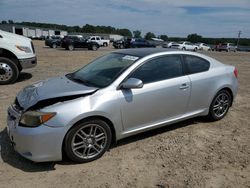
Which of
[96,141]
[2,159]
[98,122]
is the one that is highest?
[98,122]

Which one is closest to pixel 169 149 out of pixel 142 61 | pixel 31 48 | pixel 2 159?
pixel 142 61

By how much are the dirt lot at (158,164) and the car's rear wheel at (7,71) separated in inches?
145

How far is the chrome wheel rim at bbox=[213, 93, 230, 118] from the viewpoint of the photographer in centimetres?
543

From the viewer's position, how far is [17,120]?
3682 mm

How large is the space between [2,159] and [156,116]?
7.80ft

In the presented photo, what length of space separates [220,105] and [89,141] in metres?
2.97

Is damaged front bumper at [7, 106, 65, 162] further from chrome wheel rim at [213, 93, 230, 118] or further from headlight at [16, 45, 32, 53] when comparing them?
headlight at [16, 45, 32, 53]

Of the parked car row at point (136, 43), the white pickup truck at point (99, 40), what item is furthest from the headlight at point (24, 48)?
the white pickup truck at point (99, 40)

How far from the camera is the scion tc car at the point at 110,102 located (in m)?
3.56

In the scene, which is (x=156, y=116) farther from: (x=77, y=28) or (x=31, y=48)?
(x=77, y=28)

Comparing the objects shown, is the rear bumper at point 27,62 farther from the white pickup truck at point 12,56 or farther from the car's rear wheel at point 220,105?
the car's rear wheel at point 220,105

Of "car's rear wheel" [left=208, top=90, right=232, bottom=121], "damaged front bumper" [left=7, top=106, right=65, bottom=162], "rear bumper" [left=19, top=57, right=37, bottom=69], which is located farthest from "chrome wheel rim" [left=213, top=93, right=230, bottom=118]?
"rear bumper" [left=19, top=57, right=37, bottom=69]

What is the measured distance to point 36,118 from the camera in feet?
11.6

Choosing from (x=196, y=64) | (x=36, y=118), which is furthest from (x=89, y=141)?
(x=196, y=64)
